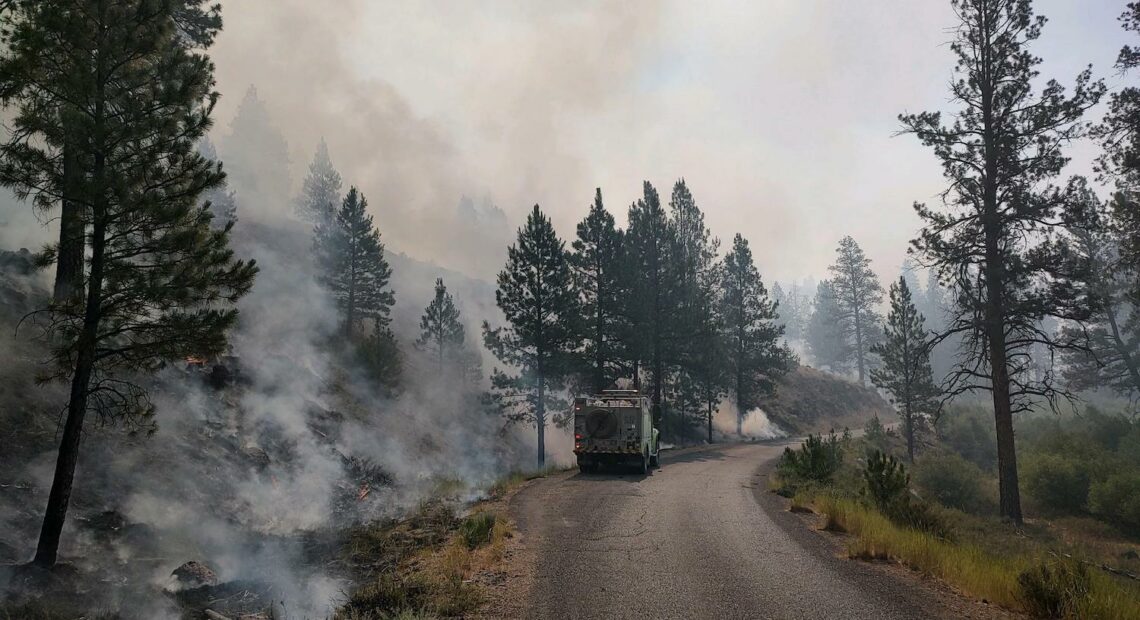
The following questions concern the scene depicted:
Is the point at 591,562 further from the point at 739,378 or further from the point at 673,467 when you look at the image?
the point at 739,378

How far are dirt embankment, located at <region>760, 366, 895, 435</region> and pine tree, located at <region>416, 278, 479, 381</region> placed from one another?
31.3 meters

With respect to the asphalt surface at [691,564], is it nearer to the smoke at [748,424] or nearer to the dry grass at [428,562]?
the dry grass at [428,562]

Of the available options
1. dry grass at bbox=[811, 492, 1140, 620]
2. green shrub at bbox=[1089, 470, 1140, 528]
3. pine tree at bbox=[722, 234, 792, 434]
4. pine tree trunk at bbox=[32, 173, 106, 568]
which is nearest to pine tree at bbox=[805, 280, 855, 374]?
pine tree at bbox=[722, 234, 792, 434]

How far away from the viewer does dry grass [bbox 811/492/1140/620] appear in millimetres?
6031

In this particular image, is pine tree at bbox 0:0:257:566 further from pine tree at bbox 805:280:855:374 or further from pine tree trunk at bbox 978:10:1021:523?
pine tree at bbox 805:280:855:374

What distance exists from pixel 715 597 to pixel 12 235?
30.5 meters

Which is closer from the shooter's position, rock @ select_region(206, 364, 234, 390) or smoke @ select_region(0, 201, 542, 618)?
smoke @ select_region(0, 201, 542, 618)

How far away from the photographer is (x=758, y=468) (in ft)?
75.2

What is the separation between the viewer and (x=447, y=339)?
5019cm

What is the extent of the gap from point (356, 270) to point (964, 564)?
42.9 metres

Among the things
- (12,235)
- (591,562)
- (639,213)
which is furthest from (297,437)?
(639,213)

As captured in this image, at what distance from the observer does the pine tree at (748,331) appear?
154 ft

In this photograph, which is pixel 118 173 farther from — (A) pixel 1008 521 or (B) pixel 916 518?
(A) pixel 1008 521

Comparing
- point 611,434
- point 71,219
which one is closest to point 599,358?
point 611,434
